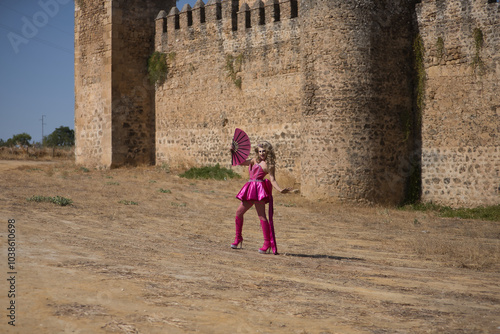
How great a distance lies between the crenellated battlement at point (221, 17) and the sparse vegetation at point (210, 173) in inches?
153

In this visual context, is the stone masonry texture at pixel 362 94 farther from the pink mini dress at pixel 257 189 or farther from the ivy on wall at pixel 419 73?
the pink mini dress at pixel 257 189

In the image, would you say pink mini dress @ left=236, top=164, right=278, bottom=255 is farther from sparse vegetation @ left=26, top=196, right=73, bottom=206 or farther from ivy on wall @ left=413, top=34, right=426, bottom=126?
ivy on wall @ left=413, top=34, right=426, bottom=126

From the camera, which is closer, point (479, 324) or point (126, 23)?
point (479, 324)

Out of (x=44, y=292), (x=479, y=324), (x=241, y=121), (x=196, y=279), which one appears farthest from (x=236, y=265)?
(x=241, y=121)

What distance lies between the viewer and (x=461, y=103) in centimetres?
1241

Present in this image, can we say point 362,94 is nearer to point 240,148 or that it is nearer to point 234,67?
point 234,67

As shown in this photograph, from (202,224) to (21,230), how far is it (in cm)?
326

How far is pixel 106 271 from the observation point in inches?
203

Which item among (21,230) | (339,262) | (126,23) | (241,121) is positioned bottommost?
(339,262)

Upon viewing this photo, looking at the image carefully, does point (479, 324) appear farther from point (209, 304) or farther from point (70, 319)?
point (70, 319)

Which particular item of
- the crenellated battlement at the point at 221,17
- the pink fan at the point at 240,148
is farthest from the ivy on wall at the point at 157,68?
the pink fan at the point at 240,148

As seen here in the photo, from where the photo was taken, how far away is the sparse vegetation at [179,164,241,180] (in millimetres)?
16141

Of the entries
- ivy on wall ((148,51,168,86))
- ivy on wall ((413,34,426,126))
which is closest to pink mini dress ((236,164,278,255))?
ivy on wall ((413,34,426,126))

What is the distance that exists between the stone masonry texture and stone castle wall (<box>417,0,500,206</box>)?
2cm
